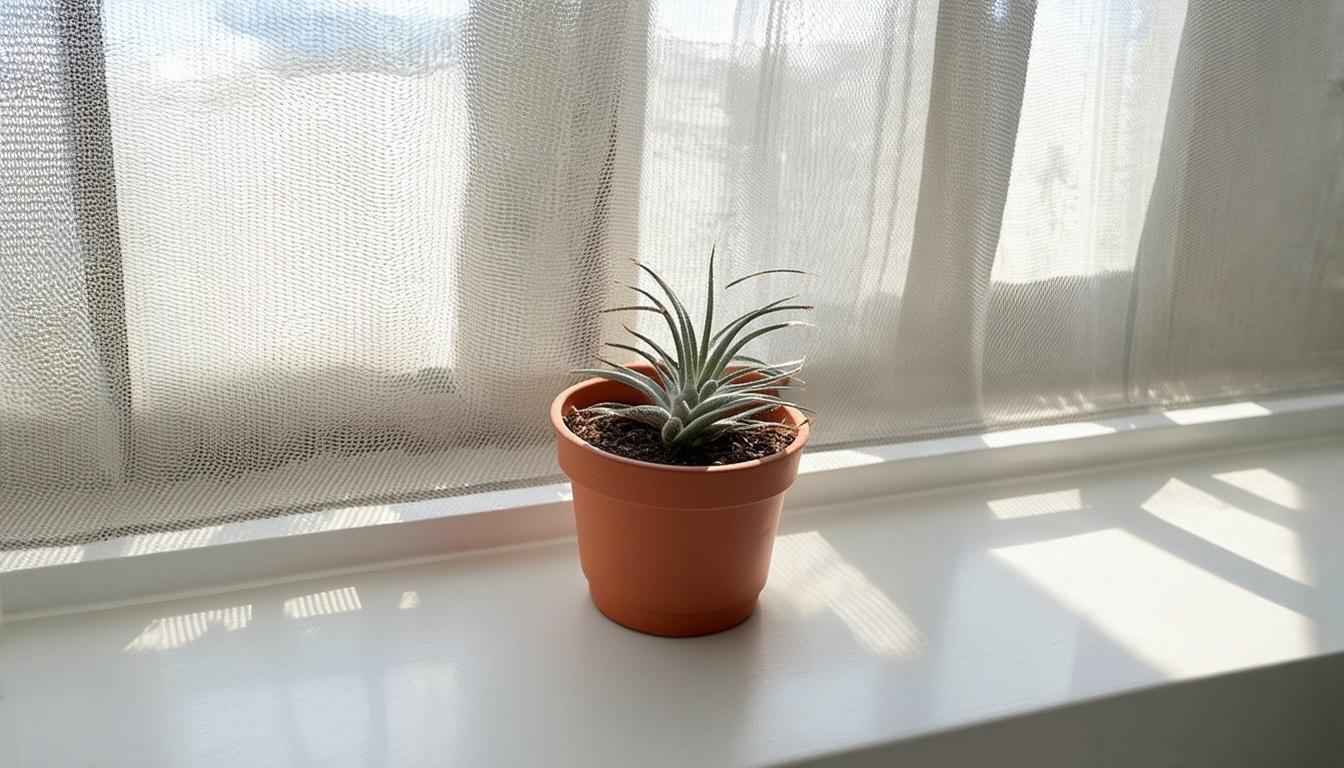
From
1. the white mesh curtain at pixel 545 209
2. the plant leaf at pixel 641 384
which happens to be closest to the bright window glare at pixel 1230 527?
the white mesh curtain at pixel 545 209

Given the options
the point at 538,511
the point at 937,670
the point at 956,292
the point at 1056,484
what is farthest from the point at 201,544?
the point at 1056,484

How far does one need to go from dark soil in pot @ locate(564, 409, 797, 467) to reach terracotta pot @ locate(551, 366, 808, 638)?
19 mm

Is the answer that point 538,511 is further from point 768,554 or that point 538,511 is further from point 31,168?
point 31,168

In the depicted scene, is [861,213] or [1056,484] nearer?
[861,213]

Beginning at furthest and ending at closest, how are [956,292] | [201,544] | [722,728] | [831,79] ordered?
[956,292] → [831,79] → [201,544] → [722,728]

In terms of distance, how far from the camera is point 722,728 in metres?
0.84

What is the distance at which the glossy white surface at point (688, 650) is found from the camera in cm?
82

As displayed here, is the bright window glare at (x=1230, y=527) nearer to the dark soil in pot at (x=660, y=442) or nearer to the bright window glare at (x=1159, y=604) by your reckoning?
the bright window glare at (x=1159, y=604)

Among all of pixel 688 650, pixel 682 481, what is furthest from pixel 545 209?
pixel 688 650

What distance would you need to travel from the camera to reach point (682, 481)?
0.87 metres

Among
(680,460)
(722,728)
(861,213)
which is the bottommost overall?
(722,728)

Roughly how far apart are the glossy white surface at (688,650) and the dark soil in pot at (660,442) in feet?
0.52

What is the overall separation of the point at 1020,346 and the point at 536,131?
0.60 m

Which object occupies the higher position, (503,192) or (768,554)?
(503,192)
